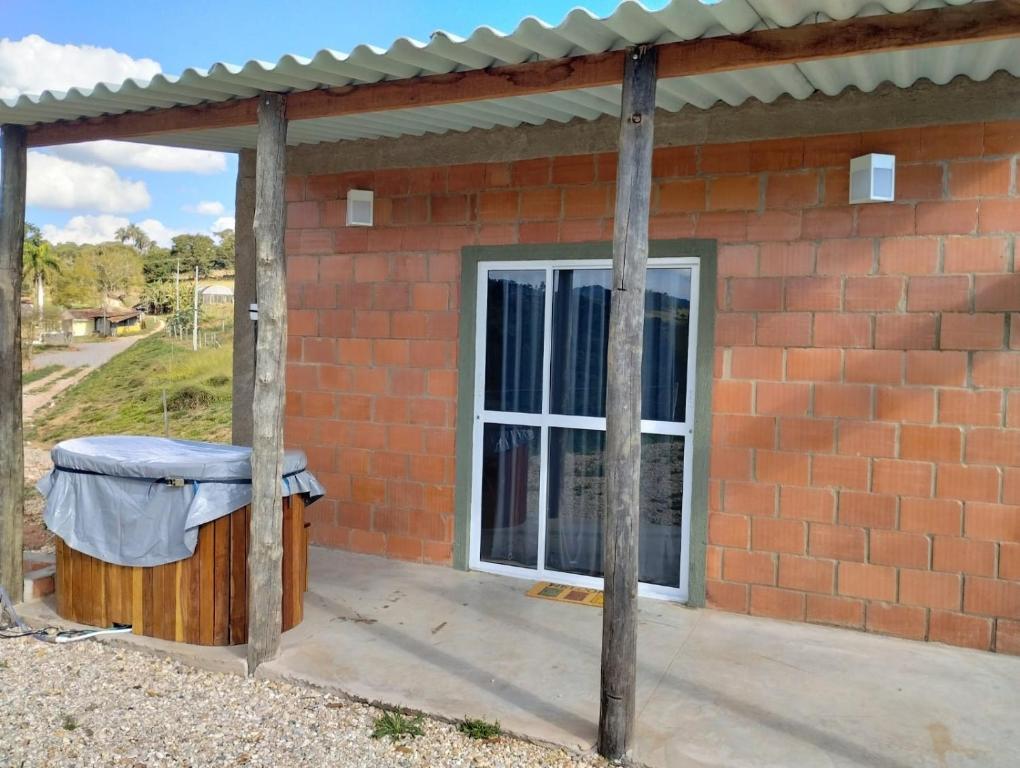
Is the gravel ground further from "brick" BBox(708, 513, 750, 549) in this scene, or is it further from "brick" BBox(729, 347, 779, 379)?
"brick" BBox(729, 347, 779, 379)

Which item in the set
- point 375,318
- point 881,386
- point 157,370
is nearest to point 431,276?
point 375,318

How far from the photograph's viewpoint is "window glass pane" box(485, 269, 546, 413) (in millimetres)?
5336

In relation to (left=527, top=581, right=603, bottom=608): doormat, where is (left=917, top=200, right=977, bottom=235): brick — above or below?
above

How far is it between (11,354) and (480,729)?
3.49 m

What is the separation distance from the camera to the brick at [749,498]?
4641 mm

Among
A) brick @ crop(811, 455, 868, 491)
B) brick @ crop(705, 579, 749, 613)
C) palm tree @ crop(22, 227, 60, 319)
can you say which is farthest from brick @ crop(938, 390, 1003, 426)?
palm tree @ crop(22, 227, 60, 319)

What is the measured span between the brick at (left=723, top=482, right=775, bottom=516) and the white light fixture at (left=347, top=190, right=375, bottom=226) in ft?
9.91

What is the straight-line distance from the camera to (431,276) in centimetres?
565

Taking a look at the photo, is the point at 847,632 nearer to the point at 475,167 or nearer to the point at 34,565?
the point at 475,167

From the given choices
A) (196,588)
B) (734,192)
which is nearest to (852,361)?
(734,192)

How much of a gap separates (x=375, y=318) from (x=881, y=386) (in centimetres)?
329

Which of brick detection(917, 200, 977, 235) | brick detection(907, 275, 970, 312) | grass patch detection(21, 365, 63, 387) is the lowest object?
grass patch detection(21, 365, 63, 387)

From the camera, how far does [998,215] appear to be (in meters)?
4.15

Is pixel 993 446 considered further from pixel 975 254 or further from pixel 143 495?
→ pixel 143 495
